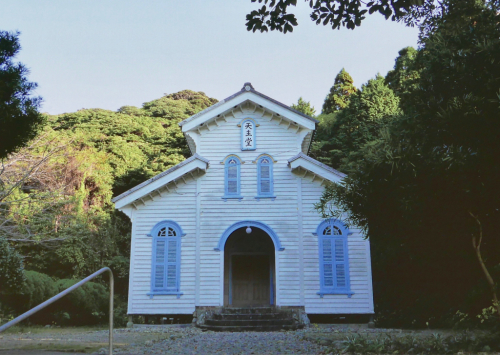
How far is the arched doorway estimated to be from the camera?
52.0ft

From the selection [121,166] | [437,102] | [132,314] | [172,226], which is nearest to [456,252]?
[437,102]

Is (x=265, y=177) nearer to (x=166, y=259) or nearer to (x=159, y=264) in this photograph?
(x=166, y=259)

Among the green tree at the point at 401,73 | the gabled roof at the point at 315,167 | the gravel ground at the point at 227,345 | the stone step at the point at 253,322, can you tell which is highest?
the green tree at the point at 401,73

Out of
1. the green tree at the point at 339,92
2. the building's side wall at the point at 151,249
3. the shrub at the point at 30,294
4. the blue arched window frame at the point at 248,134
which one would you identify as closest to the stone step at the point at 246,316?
the building's side wall at the point at 151,249

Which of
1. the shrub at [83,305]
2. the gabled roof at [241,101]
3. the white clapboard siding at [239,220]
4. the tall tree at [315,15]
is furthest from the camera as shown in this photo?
the shrub at [83,305]

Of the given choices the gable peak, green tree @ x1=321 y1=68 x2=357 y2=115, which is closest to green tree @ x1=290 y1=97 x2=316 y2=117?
green tree @ x1=321 y1=68 x2=357 y2=115

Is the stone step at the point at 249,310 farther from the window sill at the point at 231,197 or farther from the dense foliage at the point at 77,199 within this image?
the dense foliage at the point at 77,199

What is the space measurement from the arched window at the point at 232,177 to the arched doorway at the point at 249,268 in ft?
4.25

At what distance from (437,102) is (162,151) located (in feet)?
81.3

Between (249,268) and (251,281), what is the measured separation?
46cm

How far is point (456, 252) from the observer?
9.72m

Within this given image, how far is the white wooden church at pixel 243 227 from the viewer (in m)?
14.5

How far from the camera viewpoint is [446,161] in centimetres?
758

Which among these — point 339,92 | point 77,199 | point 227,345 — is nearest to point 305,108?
point 339,92
